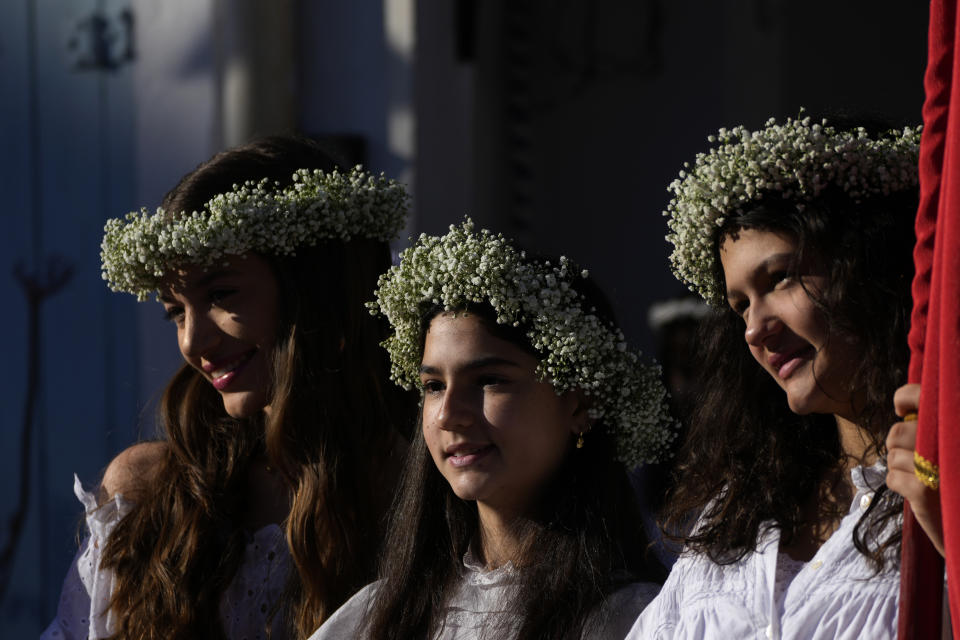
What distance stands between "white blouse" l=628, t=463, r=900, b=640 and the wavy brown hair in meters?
0.83

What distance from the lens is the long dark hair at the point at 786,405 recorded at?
199 cm

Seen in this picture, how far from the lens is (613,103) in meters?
5.69

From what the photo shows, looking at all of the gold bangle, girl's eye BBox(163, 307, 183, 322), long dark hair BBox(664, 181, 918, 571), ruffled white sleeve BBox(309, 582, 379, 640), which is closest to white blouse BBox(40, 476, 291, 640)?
ruffled white sleeve BBox(309, 582, 379, 640)

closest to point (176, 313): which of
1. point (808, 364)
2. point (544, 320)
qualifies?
point (544, 320)

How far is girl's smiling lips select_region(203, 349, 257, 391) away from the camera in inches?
113

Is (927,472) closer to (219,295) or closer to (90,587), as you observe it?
(219,295)

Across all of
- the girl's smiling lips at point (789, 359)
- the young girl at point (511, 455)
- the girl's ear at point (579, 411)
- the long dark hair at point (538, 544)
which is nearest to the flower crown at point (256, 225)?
the young girl at point (511, 455)

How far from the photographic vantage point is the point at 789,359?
204cm

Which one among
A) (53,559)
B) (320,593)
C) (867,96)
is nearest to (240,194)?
(320,593)

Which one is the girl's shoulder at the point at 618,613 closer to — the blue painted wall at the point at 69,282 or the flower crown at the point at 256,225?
the flower crown at the point at 256,225

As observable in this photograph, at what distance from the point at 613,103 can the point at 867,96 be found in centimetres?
153

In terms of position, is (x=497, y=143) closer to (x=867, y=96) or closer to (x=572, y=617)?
(x=867, y=96)

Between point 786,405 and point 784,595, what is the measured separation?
17.7 inches

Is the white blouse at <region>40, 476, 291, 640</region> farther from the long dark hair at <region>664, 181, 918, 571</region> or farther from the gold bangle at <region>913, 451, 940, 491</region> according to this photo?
the gold bangle at <region>913, 451, 940, 491</region>
